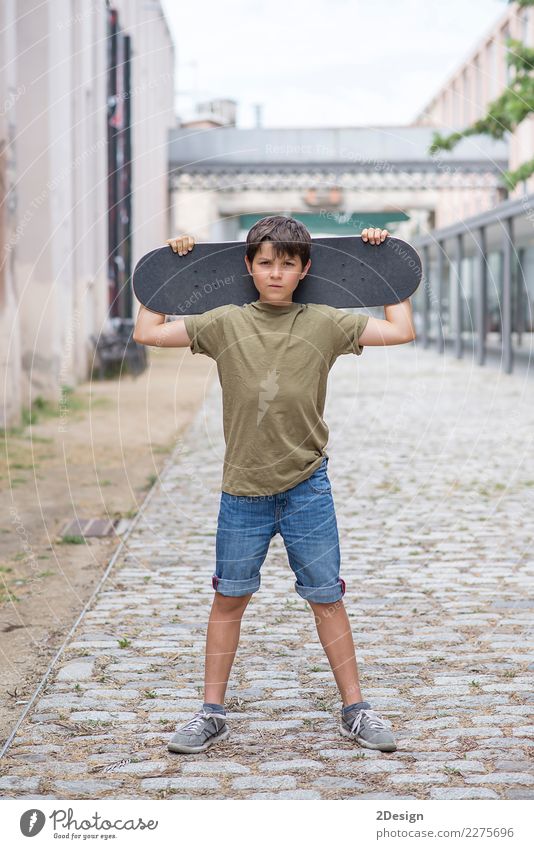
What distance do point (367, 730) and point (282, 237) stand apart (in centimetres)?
160

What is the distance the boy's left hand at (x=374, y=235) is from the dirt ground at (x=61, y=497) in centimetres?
205

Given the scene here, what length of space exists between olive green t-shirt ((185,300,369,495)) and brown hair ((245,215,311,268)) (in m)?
0.19

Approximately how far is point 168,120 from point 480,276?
2128 cm

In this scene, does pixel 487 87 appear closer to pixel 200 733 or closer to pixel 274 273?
pixel 274 273

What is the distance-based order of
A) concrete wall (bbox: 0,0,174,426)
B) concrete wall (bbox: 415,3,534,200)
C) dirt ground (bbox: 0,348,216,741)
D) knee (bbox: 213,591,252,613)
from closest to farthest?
knee (bbox: 213,591,252,613) < dirt ground (bbox: 0,348,216,741) < concrete wall (bbox: 0,0,174,426) < concrete wall (bbox: 415,3,534,200)

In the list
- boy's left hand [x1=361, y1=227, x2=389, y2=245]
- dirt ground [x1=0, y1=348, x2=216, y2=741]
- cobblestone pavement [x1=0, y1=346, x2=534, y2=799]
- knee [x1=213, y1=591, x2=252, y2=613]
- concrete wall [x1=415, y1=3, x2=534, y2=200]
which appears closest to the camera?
cobblestone pavement [x1=0, y1=346, x2=534, y2=799]

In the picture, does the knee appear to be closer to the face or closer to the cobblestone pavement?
the cobblestone pavement

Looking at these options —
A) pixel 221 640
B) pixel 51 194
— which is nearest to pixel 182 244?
pixel 221 640

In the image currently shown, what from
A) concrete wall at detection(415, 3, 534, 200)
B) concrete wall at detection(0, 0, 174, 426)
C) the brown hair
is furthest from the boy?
concrete wall at detection(415, 3, 534, 200)

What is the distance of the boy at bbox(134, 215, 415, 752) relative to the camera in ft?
12.9

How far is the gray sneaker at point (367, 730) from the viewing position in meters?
4.05

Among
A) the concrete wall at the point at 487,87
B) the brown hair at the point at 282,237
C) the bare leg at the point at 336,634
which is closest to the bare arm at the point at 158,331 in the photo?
the brown hair at the point at 282,237

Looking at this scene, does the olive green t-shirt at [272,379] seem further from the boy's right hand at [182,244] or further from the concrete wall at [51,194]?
the concrete wall at [51,194]

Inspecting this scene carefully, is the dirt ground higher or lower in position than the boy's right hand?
lower
